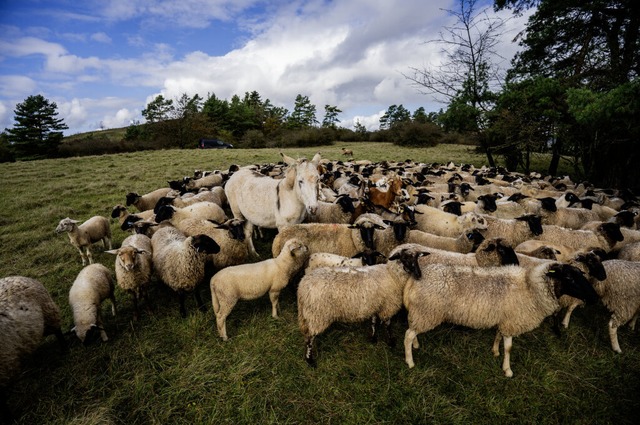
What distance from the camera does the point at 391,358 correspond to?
3.76 meters

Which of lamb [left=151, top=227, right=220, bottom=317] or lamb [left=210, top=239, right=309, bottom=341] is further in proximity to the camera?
lamb [left=151, top=227, right=220, bottom=317]

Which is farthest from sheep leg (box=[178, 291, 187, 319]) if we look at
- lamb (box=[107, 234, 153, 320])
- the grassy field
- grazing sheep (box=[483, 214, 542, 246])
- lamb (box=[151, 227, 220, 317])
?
grazing sheep (box=[483, 214, 542, 246])

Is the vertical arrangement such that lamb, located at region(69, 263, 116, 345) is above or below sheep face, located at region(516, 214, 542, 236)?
below

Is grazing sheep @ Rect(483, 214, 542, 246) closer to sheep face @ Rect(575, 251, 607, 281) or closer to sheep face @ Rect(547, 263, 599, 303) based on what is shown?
sheep face @ Rect(575, 251, 607, 281)

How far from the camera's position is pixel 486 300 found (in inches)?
138

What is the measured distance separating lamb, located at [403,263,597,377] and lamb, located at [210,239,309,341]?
1936mm

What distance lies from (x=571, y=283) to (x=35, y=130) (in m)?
62.7

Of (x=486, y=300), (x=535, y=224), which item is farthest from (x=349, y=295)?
(x=535, y=224)

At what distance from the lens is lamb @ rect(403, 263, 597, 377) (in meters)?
3.45

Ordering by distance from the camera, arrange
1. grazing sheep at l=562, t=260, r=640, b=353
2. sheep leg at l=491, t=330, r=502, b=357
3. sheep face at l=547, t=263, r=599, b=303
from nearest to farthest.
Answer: sheep face at l=547, t=263, r=599, b=303 < sheep leg at l=491, t=330, r=502, b=357 < grazing sheep at l=562, t=260, r=640, b=353

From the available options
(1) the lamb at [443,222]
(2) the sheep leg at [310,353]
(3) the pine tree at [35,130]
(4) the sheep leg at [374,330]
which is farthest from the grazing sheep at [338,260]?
(3) the pine tree at [35,130]

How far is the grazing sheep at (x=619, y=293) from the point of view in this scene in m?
3.87

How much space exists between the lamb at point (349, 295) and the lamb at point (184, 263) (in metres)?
2.02

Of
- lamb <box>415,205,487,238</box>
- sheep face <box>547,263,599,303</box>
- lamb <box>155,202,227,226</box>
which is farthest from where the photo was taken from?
lamb <box>155,202,227,226</box>
